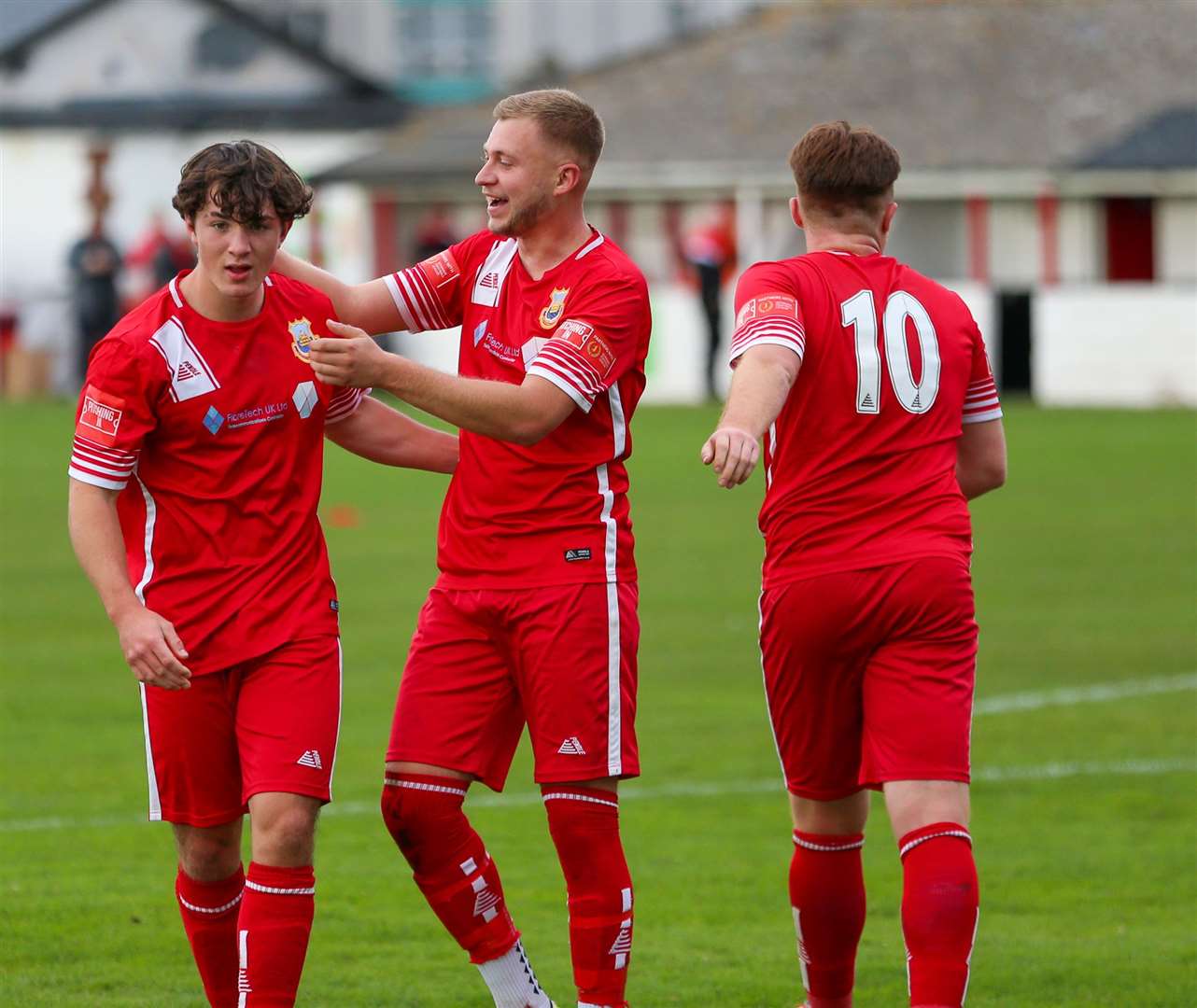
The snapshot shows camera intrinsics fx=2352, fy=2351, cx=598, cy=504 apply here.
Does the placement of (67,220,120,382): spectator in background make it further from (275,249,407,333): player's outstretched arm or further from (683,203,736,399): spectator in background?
(275,249,407,333): player's outstretched arm

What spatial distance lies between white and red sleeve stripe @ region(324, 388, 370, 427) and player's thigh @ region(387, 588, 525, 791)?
538 millimetres

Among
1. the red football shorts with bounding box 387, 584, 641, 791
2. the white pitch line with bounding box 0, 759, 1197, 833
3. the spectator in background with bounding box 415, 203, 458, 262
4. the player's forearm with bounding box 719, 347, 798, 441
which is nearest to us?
the player's forearm with bounding box 719, 347, 798, 441

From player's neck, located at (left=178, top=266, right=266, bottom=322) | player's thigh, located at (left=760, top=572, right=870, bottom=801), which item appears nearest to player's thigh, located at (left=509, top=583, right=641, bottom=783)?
player's thigh, located at (left=760, top=572, right=870, bottom=801)

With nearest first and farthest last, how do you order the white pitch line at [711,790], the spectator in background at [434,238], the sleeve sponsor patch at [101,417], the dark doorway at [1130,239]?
the sleeve sponsor patch at [101,417] → the white pitch line at [711,790] → the spectator in background at [434,238] → the dark doorway at [1130,239]

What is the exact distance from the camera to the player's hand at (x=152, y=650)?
5.40 metres

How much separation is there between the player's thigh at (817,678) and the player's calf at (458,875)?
823 mm

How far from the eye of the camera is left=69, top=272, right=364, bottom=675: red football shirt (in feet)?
18.3

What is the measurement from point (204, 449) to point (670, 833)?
365cm

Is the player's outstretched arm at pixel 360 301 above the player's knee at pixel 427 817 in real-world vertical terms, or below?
above

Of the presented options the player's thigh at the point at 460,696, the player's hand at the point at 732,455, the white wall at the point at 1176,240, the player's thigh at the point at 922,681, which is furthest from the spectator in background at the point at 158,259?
the player's hand at the point at 732,455

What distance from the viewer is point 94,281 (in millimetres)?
31625

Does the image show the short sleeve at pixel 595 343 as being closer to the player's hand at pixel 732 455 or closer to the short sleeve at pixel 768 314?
the short sleeve at pixel 768 314

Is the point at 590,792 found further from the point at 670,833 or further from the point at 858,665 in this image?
the point at 670,833

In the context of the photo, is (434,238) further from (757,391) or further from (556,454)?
(757,391)
